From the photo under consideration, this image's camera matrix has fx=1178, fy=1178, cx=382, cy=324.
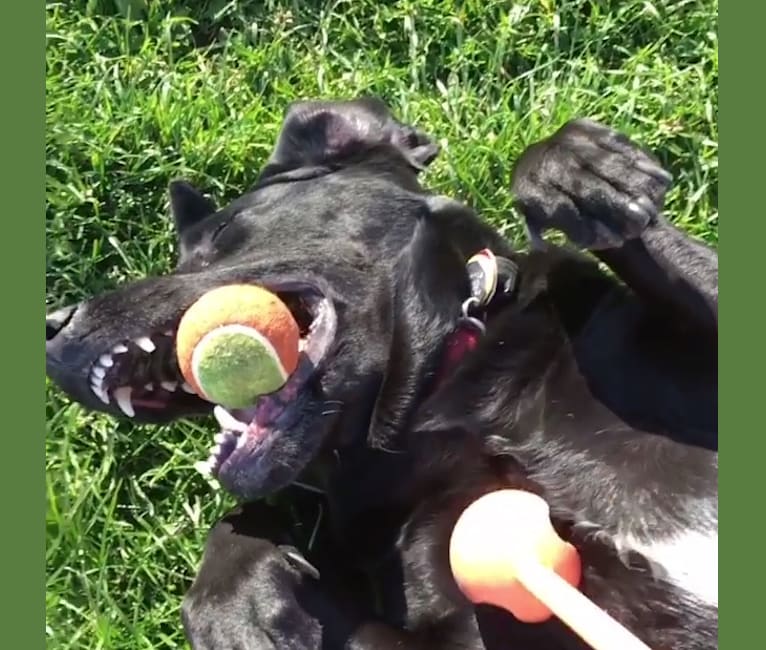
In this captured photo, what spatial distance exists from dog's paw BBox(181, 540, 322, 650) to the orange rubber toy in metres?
0.38

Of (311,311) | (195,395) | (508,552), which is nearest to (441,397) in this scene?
(311,311)

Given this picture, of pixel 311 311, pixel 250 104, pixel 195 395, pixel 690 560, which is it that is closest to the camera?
pixel 690 560

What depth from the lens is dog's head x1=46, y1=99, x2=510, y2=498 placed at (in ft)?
8.34

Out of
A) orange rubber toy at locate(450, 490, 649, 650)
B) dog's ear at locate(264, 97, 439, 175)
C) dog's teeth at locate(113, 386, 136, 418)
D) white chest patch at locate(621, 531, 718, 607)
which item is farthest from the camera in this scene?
dog's ear at locate(264, 97, 439, 175)

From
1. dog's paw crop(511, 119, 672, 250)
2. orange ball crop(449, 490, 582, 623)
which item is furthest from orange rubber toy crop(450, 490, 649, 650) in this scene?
dog's paw crop(511, 119, 672, 250)

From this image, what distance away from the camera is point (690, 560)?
2449 mm

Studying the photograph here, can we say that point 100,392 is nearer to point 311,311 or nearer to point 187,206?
point 311,311

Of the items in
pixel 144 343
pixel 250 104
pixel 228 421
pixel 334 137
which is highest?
pixel 334 137

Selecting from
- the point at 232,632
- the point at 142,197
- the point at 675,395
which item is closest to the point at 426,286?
the point at 675,395

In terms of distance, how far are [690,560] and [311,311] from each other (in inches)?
38.5

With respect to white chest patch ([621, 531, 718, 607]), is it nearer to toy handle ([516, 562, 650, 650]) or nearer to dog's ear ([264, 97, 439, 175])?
toy handle ([516, 562, 650, 650])

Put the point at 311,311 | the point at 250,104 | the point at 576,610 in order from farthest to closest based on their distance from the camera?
the point at 250,104 → the point at 311,311 → the point at 576,610

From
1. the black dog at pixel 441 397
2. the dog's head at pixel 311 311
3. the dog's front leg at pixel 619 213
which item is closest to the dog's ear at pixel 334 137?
the dog's head at pixel 311 311

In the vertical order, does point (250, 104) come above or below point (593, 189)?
below
